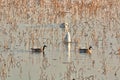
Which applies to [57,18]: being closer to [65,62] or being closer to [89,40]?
[89,40]

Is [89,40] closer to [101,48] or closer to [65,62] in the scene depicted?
[101,48]

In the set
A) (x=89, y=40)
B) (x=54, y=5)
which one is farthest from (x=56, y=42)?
(x=54, y=5)

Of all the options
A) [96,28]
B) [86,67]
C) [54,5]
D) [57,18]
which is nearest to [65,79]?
[86,67]

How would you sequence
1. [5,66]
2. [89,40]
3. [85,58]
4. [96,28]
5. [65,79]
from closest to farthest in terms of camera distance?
[65,79]
[5,66]
[85,58]
[89,40]
[96,28]

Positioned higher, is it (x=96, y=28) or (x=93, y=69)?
(x=96, y=28)

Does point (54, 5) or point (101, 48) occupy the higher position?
point (54, 5)

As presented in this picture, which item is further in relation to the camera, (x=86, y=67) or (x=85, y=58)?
(x=85, y=58)

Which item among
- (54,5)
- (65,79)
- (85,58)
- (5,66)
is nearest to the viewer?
(65,79)

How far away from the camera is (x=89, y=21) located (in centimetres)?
1328

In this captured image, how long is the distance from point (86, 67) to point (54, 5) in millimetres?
6174

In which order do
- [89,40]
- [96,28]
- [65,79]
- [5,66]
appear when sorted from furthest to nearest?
1. [96,28]
2. [89,40]
3. [5,66]
4. [65,79]

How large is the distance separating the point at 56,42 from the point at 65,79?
8.95 ft

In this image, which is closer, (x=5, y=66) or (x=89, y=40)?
(x=5, y=66)

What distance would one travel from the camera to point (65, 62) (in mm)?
9414
